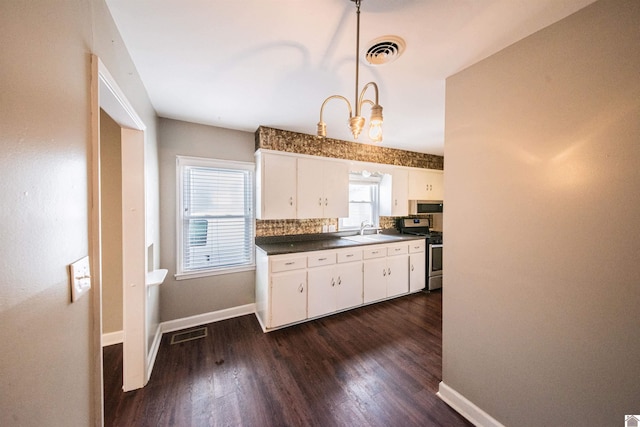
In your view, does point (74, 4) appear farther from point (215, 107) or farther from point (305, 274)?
point (305, 274)

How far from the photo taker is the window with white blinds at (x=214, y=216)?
8.80 ft

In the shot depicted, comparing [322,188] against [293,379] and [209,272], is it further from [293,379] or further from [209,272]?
[293,379]

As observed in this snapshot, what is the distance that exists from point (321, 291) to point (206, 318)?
4.73 feet

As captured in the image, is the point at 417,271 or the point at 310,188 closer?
the point at 310,188

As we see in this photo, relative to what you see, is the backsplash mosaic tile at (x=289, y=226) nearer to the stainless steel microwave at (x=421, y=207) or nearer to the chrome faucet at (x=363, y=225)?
the chrome faucet at (x=363, y=225)

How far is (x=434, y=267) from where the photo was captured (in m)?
3.82

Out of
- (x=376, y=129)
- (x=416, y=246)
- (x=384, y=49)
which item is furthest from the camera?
(x=416, y=246)

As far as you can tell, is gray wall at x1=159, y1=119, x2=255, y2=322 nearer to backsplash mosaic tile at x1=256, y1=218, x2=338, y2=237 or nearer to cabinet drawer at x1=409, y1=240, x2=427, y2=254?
backsplash mosaic tile at x1=256, y1=218, x2=338, y2=237

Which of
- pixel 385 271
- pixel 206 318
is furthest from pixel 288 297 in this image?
pixel 385 271

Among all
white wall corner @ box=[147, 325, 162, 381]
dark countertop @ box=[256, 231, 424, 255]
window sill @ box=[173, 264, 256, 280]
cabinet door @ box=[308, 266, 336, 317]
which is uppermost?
dark countertop @ box=[256, 231, 424, 255]

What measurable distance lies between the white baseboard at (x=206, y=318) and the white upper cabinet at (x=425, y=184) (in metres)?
3.25

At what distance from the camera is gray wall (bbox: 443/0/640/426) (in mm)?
1011

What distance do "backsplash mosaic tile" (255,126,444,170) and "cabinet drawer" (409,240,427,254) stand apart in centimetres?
143

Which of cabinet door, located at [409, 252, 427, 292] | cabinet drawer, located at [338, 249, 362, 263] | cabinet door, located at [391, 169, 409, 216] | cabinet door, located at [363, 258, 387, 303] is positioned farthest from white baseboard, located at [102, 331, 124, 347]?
cabinet door, located at [391, 169, 409, 216]
